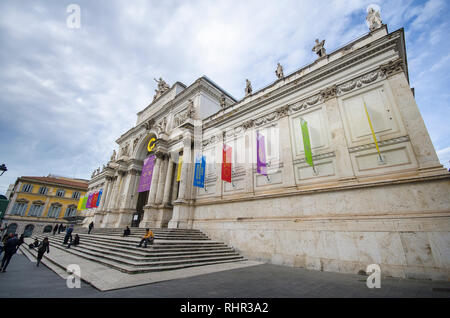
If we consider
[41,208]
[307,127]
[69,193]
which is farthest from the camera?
[69,193]

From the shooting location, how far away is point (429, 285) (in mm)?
5773

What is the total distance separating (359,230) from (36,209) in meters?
56.8

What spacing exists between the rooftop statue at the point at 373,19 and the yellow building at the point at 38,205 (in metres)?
48.9

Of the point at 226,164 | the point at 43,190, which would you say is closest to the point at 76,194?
the point at 43,190

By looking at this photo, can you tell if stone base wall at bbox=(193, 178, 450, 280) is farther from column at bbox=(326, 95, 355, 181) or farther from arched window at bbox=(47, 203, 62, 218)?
arched window at bbox=(47, 203, 62, 218)

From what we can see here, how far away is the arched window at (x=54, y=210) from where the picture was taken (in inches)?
1642

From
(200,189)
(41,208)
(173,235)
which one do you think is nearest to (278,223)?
(173,235)

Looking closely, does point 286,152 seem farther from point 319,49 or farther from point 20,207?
point 20,207

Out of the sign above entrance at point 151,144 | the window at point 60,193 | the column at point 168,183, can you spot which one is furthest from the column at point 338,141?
the window at point 60,193

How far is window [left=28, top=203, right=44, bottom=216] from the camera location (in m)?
39.6

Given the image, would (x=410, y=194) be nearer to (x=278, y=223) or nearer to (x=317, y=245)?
(x=317, y=245)

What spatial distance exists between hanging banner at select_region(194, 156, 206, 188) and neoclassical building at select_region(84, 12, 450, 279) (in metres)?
0.91

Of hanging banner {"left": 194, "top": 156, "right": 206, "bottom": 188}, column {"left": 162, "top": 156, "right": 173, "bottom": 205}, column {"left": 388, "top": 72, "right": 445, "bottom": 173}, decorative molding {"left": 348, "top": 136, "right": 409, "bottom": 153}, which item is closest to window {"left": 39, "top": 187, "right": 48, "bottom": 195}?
column {"left": 162, "top": 156, "right": 173, "bottom": 205}
